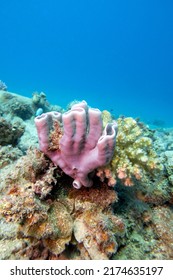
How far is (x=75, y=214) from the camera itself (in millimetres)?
2609

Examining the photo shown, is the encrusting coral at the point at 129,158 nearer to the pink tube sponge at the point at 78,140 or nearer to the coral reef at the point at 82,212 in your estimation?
the coral reef at the point at 82,212

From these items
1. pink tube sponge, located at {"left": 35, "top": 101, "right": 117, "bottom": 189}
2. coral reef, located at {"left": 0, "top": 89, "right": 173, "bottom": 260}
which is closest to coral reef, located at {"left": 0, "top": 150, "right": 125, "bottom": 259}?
coral reef, located at {"left": 0, "top": 89, "right": 173, "bottom": 260}

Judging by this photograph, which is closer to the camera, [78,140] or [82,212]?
[78,140]

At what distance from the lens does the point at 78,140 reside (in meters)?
2.31

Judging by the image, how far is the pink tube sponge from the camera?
2189 millimetres

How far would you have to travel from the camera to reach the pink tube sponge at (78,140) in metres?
2.19

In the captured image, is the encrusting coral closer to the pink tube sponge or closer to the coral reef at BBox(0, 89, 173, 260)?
the coral reef at BBox(0, 89, 173, 260)

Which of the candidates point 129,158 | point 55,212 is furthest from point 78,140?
point 55,212

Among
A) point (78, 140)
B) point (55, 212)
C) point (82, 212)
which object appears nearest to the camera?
point (78, 140)

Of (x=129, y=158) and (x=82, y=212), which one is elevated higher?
(x=129, y=158)

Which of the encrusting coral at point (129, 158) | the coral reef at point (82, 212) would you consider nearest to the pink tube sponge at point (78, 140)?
the coral reef at point (82, 212)

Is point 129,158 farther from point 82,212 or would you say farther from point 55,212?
point 55,212
